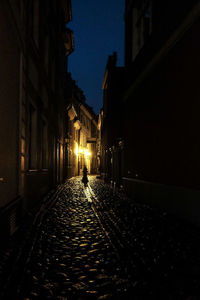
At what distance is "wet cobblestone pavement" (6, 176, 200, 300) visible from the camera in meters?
2.96

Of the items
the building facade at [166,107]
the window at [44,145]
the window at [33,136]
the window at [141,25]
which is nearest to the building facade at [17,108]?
the window at [33,136]

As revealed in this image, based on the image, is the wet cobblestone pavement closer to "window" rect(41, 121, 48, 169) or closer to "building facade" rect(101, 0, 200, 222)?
"building facade" rect(101, 0, 200, 222)

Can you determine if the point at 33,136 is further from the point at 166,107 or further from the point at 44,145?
the point at 166,107

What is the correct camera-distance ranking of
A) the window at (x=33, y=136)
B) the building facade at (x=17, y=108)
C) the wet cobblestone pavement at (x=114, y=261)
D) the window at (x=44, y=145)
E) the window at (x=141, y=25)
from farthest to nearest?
the window at (x=44, y=145) → the window at (x=141, y=25) → the window at (x=33, y=136) → the building facade at (x=17, y=108) → the wet cobblestone pavement at (x=114, y=261)

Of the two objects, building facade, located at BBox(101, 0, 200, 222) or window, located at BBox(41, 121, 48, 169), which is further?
window, located at BBox(41, 121, 48, 169)

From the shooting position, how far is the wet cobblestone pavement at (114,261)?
117 inches

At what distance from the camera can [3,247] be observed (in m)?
4.42

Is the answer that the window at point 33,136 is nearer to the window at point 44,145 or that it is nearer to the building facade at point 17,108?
the building facade at point 17,108

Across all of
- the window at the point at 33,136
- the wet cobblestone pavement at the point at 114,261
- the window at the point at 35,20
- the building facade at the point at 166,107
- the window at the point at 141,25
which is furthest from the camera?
the window at the point at 141,25

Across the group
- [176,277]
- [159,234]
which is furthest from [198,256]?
[159,234]

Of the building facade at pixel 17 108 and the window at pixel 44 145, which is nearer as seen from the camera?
the building facade at pixel 17 108

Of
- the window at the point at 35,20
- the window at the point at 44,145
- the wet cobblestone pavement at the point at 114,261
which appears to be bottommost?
the wet cobblestone pavement at the point at 114,261

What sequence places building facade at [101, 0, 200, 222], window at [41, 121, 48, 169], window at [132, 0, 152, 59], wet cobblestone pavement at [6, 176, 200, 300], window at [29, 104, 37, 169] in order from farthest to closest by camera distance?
window at [41, 121, 48, 169] → window at [132, 0, 152, 59] → window at [29, 104, 37, 169] → building facade at [101, 0, 200, 222] → wet cobblestone pavement at [6, 176, 200, 300]

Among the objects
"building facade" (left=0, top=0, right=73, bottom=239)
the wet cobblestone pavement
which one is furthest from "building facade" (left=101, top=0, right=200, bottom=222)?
"building facade" (left=0, top=0, right=73, bottom=239)
